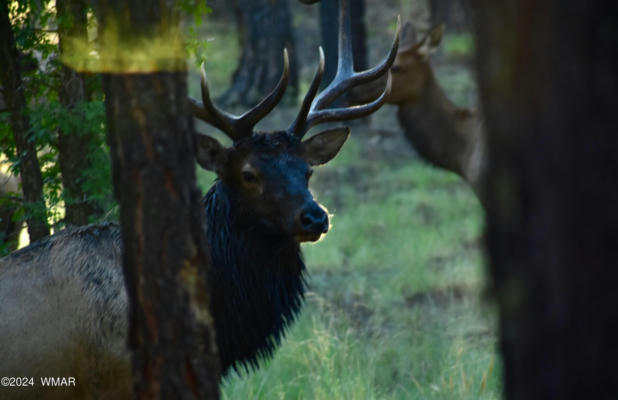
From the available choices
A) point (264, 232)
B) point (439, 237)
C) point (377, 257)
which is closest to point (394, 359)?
point (264, 232)

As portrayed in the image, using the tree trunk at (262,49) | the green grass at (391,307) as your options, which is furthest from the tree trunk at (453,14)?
the green grass at (391,307)

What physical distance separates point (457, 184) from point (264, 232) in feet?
31.2

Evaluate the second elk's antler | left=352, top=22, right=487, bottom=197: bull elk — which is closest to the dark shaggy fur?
the second elk's antler

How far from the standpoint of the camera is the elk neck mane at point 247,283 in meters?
4.51

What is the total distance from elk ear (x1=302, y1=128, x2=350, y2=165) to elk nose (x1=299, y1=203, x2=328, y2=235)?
748 mm

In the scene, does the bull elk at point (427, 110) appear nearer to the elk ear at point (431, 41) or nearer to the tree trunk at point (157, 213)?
the elk ear at point (431, 41)

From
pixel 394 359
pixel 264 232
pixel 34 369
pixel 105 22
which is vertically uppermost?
pixel 105 22

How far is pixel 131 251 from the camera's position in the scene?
2725mm

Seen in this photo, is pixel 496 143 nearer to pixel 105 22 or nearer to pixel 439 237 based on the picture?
pixel 105 22

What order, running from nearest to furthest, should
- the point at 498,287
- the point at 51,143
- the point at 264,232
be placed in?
the point at 498,287, the point at 264,232, the point at 51,143

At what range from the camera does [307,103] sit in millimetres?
4688

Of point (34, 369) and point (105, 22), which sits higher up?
point (105, 22)

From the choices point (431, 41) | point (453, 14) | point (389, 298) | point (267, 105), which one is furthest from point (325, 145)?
point (453, 14)

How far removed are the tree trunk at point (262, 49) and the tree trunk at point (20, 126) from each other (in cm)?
1364
